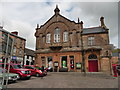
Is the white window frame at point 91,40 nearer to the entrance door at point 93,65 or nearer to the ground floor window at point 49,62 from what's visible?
the entrance door at point 93,65

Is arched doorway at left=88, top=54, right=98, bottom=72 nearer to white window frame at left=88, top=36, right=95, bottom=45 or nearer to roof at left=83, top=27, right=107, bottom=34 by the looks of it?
white window frame at left=88, top=36, right=95, bottom=45

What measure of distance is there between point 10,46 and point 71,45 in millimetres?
15457

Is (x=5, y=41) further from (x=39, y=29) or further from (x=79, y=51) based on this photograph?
(x=39, y=29)

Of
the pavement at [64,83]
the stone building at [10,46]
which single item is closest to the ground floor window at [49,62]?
the stone building at [10,46]

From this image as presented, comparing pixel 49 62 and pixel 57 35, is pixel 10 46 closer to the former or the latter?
pixel 49 62

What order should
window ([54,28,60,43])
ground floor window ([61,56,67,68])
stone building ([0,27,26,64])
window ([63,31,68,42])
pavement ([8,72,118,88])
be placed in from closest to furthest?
stone building ([0,27,26,64]) < pavement ([8,72,118,88]) < ground floor window ([61,56,67,68]) < window ([63,31,68,42]) < window ([54,28,60,43])

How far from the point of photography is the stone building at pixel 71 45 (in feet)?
65.0

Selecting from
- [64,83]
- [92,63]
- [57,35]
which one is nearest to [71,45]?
[57,35]

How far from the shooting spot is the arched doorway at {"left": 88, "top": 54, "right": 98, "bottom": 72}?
1988 centimetres

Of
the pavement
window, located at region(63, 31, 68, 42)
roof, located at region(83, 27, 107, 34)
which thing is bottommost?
the pavement

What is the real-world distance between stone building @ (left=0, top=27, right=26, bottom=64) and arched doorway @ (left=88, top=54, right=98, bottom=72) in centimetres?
1383

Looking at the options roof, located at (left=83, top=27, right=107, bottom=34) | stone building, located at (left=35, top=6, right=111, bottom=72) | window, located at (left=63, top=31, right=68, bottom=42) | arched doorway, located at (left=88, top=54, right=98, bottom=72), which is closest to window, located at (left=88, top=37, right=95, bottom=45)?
stone building, located at (left=35, top=6, right=111, bottom=72)

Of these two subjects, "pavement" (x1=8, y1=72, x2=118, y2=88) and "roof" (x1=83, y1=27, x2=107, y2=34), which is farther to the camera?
"roof" (x1=83, y1=27, x2=107, y2=34)

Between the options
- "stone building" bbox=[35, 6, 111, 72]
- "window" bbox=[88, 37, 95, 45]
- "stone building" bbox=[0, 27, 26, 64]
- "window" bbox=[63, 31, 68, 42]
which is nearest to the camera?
"stone building" bbox=[0, 27, 26, 64]
